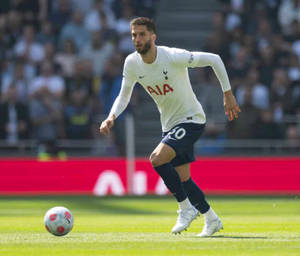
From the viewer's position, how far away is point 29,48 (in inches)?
827

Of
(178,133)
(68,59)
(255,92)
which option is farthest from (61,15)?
(178,133)

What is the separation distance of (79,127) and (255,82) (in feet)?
12.7

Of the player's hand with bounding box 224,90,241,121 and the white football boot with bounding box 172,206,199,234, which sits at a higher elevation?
the player's hand with bounding box 224,90,241,121

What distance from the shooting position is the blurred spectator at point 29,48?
20844mm

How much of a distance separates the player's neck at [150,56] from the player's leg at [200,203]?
121cm

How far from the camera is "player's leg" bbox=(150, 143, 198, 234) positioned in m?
9.79

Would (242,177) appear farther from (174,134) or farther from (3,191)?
(174,134)

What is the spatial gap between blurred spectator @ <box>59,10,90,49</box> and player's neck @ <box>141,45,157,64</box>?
37.1 feet

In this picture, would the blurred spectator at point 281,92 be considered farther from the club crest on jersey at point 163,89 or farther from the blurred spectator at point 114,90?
the club crest on jersey at point 163,89

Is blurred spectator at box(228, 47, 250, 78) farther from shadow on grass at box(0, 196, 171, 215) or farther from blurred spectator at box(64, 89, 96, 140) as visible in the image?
shadow on grass at box(0, 196, 171, 215)

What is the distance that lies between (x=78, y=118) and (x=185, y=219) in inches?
384

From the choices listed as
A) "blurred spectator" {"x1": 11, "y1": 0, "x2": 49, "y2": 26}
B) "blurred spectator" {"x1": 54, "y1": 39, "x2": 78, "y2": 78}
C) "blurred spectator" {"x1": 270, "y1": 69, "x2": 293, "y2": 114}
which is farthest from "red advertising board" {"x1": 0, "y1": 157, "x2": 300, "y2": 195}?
"blurred spectator" {"x1": 11, "y1": 0, "x2": 49, "y2": 26}

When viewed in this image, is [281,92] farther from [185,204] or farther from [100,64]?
[185,204]

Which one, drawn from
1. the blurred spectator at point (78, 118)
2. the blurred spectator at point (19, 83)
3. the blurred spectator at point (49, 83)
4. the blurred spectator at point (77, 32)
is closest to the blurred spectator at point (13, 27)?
the blurred spectator at point (77, 32)
